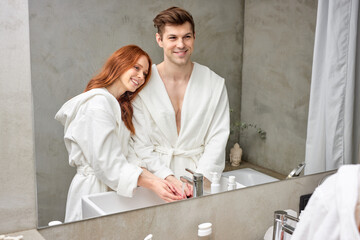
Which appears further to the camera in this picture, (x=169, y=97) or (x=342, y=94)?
(x=342, y=94)

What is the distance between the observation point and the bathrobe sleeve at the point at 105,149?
3.77ft

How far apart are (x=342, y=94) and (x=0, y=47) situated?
4.13 feet

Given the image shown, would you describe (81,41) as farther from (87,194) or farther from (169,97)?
(87,194)

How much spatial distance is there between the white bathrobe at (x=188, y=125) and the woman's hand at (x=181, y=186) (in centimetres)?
2

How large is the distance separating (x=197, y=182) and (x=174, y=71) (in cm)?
36

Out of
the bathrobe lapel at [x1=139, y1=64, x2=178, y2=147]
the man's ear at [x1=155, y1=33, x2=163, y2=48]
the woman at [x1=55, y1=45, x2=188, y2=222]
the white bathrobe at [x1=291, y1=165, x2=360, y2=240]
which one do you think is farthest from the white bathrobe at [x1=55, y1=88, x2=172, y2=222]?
the white bathrobe at [x1=291, y1=165, x2=360, y2=240]

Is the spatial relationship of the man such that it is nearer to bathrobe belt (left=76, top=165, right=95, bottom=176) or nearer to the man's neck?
the man's neck

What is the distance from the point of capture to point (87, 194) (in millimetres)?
1188

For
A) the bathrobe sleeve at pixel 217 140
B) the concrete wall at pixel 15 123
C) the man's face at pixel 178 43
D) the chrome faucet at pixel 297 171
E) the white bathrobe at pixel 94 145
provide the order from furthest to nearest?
the chrome faucet at pixel 297 171
the bathrobe sleeve at pixel 217 140
the man's face at pixel 178 43
the white bathrobe at pixel 94 145
the concrete wall at pixel 15 123

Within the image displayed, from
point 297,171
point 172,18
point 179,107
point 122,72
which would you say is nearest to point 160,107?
point 179,107

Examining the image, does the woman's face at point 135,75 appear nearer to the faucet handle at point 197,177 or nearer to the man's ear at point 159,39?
the man's ear at point 159,39

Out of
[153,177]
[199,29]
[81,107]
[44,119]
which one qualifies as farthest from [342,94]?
[44,119]

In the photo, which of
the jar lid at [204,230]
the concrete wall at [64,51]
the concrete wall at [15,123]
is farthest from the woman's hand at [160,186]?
the concrete wall at [15,123]

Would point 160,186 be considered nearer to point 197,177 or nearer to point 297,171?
point 197,177
